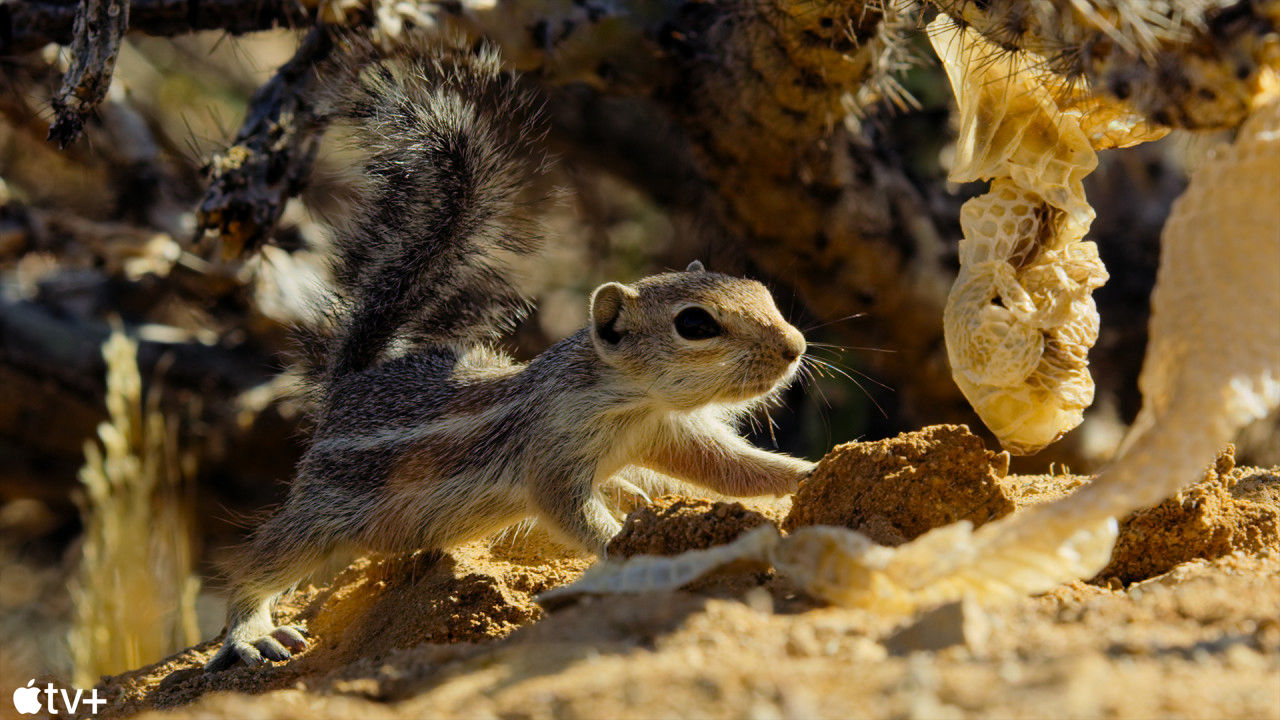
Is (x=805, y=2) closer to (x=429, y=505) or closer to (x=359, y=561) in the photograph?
(x=429, y=505)

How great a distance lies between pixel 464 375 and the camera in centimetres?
445

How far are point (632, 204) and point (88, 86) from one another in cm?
675

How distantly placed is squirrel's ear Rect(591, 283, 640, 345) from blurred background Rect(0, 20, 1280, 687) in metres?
0.98

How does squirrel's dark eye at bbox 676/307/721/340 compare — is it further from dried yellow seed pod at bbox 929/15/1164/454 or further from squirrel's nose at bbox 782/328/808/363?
dried yellow seed pod at bbox 929/15/1164/454

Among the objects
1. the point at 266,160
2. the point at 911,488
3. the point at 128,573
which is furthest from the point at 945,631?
the point at 128,573

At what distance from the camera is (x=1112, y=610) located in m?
2.37

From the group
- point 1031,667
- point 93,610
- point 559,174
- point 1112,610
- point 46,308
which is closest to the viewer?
point 1031,667

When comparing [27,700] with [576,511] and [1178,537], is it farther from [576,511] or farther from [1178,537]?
[1178,537]

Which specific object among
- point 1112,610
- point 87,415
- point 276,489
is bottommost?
point 276,489

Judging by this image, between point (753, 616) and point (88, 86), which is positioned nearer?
point (753, 616)

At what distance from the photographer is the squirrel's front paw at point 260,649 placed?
3.82m

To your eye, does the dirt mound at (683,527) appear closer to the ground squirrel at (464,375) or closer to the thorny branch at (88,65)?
the ground squirrel at (464,375)

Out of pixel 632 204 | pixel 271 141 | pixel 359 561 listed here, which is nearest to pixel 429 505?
pixel 359 561

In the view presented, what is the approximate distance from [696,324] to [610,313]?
35cm
